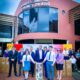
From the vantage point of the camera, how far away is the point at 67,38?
20.1 ft

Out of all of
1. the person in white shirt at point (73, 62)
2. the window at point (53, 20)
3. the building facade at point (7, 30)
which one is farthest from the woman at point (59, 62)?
the building facade at point (7, 30)

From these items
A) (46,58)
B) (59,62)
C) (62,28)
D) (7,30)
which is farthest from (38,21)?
(59,62)

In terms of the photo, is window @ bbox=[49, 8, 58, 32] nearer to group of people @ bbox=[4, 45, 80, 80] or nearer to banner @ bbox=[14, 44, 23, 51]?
group of people @ bbox=[4, 45, 80, 80]

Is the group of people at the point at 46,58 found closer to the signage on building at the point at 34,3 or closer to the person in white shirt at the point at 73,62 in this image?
the person in white shirt at the point at 73,62

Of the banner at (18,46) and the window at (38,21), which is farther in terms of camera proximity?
the banner at (18,46)

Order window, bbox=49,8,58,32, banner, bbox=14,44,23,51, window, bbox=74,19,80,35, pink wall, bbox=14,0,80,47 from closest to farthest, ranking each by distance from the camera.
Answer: pink wall, bbox=14,0,80,47 → window, bbox=49,8,58,32 → window, bbox=74,19,80,35 → banner, bbox=14,44,23,51

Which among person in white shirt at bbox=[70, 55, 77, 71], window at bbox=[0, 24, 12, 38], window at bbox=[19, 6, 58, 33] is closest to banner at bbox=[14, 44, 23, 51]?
window at bbox=[0, 24, 12, 38]

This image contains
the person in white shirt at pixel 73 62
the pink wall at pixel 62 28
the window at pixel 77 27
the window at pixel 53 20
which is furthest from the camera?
the person in white shirt at pixel 73 62

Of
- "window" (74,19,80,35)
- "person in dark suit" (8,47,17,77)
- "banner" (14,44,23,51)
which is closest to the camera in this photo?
"window" (74,19,80,35)

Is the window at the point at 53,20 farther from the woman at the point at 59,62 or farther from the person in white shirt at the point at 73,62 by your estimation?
the person in white shirt at the point at 73,62

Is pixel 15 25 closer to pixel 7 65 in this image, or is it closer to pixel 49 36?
pixel 49 36

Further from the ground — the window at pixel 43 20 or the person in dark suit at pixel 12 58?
the window at pixel 43 20

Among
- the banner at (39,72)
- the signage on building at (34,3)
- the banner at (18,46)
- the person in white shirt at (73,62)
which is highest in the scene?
the signage on building at (34,3)

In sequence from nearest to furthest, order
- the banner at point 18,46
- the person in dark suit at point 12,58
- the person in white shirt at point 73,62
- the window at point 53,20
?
the window at point 53,20
the banner at point 18,46
the person in white shirt at point 73,62
the person in dark suit at point 12,58
